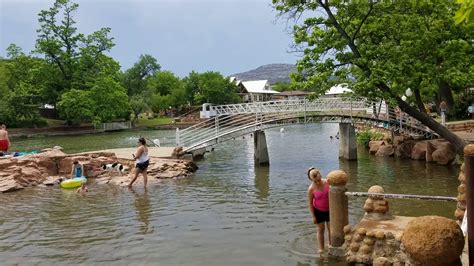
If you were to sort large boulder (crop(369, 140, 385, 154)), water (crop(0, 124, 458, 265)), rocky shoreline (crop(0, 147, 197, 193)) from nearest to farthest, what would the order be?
water (crop(0, 124, 458, 265)) → rocky shoreline (crop(0, 147, 197, 193)) → large boulder (crop(369, 140, 385, 154))

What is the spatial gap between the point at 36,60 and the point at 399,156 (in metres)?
64.1

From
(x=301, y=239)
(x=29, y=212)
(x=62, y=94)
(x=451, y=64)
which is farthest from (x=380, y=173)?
(x=62, y=94)

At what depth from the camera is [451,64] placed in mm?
22594

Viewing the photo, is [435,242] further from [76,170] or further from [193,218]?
[76,170]

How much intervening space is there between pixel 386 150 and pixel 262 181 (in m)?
11.6

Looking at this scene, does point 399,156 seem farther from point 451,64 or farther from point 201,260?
point 201,260

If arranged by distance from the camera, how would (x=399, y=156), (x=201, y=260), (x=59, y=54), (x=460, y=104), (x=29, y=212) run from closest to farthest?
1. (x=201, y=260)
2. (x=29, y=212)
3. (x=399, y=156)
4. (x=460, y=104)
5. (x=59, y=54)

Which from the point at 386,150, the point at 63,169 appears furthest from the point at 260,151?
the point at 63,169

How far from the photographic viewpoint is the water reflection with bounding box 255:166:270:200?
A: 18.9 meters

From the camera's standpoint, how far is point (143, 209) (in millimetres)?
16375

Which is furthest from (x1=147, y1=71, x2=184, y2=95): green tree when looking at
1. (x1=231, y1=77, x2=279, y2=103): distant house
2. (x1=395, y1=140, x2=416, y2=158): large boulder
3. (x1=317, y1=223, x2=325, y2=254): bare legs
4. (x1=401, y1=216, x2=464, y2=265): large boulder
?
(x1=401, y1=216, x2=464, y2=265): large boulder

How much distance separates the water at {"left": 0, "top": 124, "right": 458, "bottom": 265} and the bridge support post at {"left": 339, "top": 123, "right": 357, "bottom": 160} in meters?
3.07

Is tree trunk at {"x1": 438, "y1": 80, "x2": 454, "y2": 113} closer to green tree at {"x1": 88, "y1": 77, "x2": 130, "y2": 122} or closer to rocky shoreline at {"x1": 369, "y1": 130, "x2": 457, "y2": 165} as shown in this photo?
rocky shoreline at {"x1": 369, "y1": 130, "x2": 457, "y2": 165}

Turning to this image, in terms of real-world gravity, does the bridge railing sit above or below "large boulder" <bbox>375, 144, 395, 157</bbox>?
above
